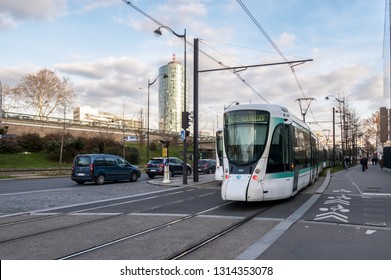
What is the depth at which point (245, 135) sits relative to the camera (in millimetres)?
12250

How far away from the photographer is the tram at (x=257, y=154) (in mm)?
11609

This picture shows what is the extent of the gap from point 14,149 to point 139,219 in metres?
41.7

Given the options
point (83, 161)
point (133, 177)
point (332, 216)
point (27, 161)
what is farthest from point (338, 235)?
point (27, 161)

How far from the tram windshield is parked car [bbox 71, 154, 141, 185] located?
465 inches

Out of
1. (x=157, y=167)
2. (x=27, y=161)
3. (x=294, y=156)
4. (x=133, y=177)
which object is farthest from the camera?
(x=27, y=161)

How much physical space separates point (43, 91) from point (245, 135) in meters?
54.3

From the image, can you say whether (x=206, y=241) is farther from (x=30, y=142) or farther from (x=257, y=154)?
(x=30, y=142)

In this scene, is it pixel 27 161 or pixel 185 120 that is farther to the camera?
pixel 27 161

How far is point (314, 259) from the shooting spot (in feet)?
19.7

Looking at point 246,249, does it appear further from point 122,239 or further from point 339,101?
point 339,101

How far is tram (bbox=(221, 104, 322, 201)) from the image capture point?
11.6 meters

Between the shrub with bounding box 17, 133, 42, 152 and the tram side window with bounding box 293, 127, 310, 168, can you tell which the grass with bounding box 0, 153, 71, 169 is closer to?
the shrub with bounding box 17, 133, 42, 152

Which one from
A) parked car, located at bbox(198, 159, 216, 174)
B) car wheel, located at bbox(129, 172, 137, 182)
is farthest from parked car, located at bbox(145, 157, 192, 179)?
parked car, located at bbox(198, 159, 216, 174)

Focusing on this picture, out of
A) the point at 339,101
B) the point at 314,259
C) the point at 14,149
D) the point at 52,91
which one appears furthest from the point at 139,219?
the point at 52,91
